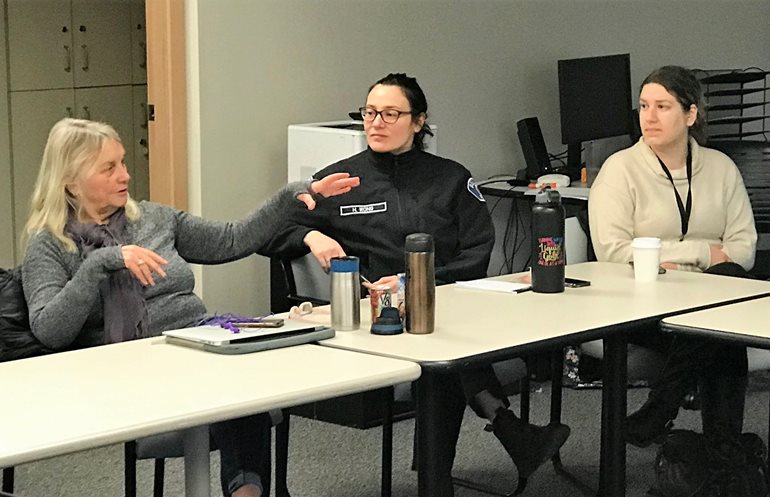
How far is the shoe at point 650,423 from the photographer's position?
348 cm

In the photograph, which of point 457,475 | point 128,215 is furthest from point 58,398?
point 457,475

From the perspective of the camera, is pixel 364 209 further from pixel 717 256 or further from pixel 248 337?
pixel 248 337

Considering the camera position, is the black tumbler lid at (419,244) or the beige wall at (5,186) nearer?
the black tumbler lid at (419,244)

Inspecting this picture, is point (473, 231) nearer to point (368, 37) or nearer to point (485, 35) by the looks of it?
point (368, 37)

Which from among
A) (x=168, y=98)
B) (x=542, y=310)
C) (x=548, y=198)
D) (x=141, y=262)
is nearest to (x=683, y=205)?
(x=548, y=198)

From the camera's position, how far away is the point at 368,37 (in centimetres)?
507

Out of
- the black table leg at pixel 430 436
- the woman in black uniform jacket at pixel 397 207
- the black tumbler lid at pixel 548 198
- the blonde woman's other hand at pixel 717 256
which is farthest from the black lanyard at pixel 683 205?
the black table leg at pixel 430 436

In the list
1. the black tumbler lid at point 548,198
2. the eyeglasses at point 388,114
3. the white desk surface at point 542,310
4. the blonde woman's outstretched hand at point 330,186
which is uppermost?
the eyeglasses at point 388,114

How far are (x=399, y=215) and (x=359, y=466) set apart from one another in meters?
0.86

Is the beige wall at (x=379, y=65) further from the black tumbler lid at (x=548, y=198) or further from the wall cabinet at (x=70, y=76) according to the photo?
the wall cabinet at (x=70, y=76)

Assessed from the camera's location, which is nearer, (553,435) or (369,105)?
(553,435)

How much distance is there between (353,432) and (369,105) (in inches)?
50.6

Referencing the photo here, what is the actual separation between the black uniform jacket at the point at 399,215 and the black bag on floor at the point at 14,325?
891 mm

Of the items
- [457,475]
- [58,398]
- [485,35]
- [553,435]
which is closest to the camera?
[58,398]
